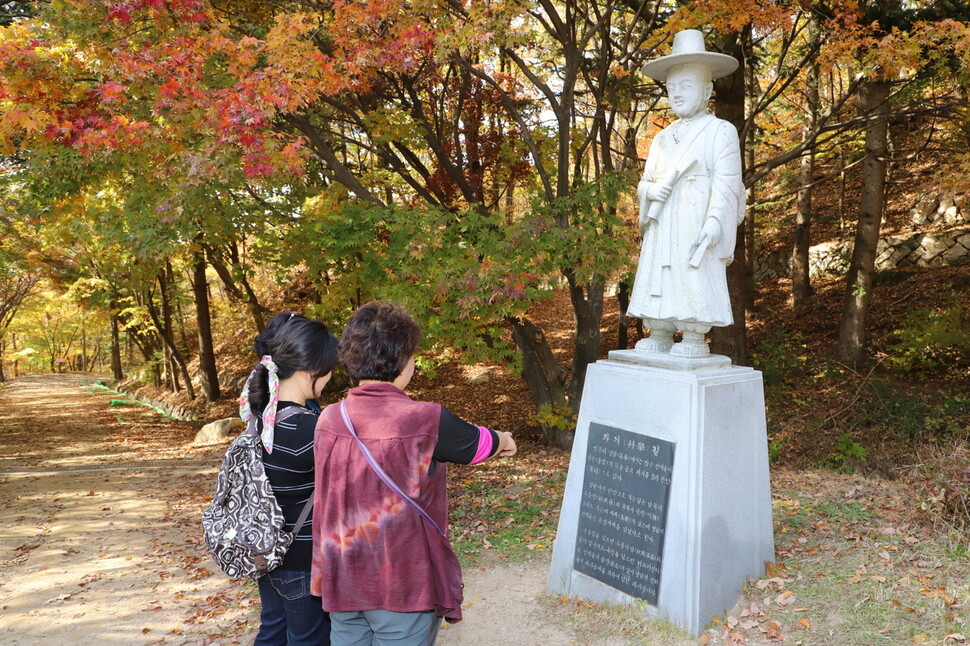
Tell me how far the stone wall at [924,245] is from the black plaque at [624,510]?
11058 mm

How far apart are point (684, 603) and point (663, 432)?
3.11 feet

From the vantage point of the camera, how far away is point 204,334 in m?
14.6

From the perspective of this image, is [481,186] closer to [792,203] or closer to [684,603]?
[684,603]

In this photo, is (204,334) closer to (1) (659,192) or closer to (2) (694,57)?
(1) (659,192)

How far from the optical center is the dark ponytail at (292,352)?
240 cm

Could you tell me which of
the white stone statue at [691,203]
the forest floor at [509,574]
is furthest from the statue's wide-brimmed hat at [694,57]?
the forest floor at [509,574]

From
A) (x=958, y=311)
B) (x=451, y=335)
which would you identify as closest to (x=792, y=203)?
(x=958, y=311)

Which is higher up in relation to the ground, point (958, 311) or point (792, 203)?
point (792, 203)

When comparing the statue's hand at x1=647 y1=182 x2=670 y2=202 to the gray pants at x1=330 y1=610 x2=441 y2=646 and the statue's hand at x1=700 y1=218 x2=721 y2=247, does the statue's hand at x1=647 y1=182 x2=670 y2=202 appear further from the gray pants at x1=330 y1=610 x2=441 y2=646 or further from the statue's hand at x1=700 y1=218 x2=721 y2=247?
the gray pants at x1=330 y1=610 x2=441 y2=646

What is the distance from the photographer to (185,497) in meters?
7.90

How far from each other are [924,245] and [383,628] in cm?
1390

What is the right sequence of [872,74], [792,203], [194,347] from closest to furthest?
[872,74] → [792,203] → [194,347]

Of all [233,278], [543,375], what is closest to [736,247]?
[543,375]

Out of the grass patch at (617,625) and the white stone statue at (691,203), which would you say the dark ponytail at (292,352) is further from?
the grass patch at (617,625)
